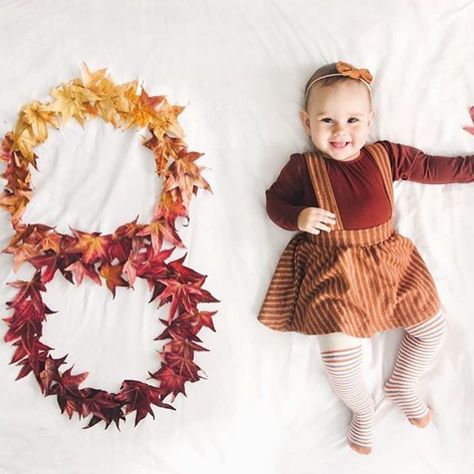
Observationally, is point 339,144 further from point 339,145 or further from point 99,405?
point 99,405

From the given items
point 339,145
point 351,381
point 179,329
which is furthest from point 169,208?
point 351,381

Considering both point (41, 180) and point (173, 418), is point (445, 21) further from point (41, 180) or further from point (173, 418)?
A: point (173, 418)

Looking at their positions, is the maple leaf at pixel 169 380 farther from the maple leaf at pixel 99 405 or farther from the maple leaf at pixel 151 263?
the maple leaf at pixel 151 263

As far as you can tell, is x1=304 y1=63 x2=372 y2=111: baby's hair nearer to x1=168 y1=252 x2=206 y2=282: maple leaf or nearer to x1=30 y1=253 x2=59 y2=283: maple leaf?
x1=168 y1=252 x2=206 y2=282: maple leaf

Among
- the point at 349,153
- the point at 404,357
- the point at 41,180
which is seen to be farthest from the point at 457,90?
the point at 41,180

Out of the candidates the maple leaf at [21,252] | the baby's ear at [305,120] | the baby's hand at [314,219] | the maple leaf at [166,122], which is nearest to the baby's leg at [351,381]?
the baby's hand at [314,219]

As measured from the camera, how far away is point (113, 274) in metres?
1.15

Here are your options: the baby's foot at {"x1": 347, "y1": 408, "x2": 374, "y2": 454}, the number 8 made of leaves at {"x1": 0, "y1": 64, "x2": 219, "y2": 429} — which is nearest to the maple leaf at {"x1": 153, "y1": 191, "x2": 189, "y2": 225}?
the number 8 made of leaves at {"x1": 0, "y1": 64, "x2": 219, "y2": 429}

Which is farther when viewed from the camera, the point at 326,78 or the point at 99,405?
the point at 99,405

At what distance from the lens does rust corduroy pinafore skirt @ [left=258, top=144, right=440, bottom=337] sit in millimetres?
1052

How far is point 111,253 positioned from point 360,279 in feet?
1.79

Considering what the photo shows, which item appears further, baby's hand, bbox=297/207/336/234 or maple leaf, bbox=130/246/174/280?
maple leaf, bbox=130/246/174/280

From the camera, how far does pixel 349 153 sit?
105 cm

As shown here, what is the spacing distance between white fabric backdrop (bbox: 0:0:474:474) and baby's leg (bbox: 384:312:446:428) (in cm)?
3
